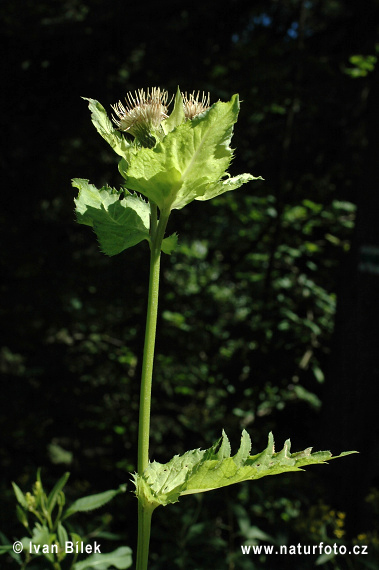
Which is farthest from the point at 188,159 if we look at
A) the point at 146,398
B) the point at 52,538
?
the point at 52,538

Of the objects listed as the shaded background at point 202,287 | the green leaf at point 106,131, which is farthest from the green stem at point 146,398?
the shaded background at point 202,287

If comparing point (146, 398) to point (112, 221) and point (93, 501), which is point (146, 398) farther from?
point (93, 501)

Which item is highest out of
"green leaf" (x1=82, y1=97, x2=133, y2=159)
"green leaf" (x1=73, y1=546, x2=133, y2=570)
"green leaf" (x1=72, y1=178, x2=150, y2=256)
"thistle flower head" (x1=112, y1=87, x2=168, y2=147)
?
"thistle flower head" (x1=112, y1=87, x2=168, y2=147)

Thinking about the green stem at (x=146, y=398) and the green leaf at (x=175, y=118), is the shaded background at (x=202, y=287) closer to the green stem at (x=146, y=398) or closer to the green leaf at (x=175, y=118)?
the green stem at (x=146, y=398)

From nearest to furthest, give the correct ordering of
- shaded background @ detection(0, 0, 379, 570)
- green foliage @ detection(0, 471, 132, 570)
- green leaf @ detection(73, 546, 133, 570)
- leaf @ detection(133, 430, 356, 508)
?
1. leaf @ detection(133, 430, 356, 508)
2. green foliage @ detection(0, 471, 132, 570)
3. green leaf @ detection(73, 546, 133, 570)
4. shaded background @ detection(0, 0, 379, 570)

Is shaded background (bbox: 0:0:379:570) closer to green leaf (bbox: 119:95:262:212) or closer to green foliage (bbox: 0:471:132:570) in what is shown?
green foliage (bbox: 0:471:132:570)

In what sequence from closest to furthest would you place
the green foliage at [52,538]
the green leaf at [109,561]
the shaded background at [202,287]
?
the green foliage at [52,538] → the green leaf at [109,561] → the shaded background at [202,287]

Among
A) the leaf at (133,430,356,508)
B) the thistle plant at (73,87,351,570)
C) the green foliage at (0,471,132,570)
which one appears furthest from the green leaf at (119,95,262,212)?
the green foliage at (0,471,132,570)
